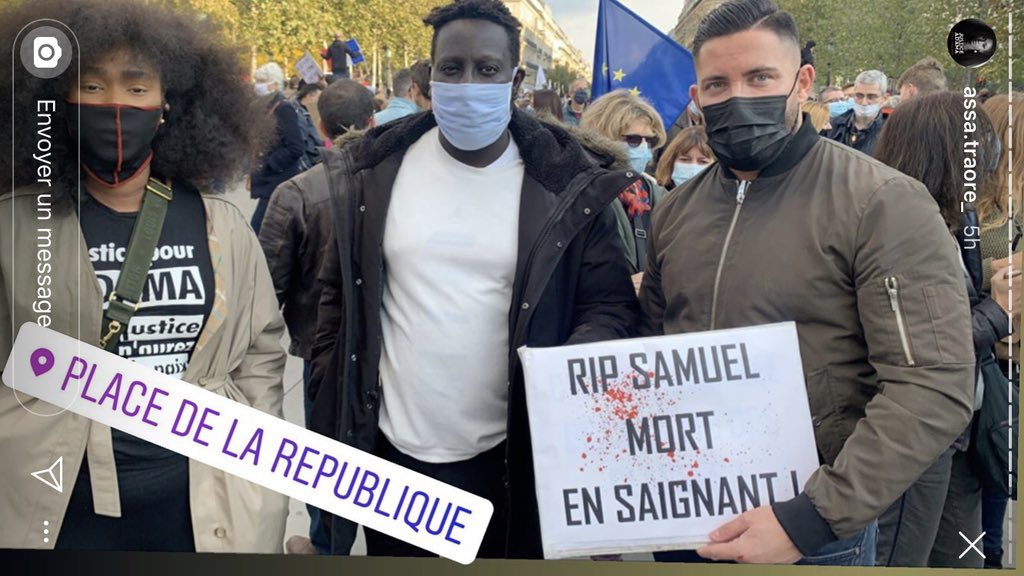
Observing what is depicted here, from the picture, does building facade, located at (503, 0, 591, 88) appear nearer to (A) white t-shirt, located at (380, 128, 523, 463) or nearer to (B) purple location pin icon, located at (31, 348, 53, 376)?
(A) white t-shirt, located at (380, 128, 523, 463)

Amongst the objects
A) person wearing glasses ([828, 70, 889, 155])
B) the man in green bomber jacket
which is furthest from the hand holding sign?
person wearing glasses ([828, 70, 889, 155])

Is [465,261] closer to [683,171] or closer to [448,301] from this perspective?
[448,301]

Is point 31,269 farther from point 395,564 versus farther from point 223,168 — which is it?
point 395,564

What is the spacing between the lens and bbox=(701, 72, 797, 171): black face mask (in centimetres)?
234

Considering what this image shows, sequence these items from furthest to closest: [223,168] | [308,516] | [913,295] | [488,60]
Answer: [308,516] < [223,168] < [488,60] < [913,295]

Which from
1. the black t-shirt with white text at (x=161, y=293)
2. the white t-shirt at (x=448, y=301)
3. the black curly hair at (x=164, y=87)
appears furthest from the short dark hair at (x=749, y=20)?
the black t-shirt with white text at (x=161, y=293)

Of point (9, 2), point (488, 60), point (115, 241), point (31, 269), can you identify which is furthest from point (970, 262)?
point (9, 2)

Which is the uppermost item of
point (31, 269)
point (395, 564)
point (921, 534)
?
point (31, 269)

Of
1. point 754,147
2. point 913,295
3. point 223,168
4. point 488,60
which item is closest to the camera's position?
point 913,295

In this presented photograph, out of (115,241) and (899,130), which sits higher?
(899,130)

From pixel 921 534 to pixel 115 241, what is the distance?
2.38 metres

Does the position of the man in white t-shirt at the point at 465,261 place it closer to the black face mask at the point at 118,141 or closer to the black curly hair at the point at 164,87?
the black curly hair at the point at 164,87

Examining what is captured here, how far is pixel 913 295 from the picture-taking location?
6.89ft

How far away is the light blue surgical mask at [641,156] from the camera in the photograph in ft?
10.0
